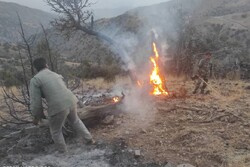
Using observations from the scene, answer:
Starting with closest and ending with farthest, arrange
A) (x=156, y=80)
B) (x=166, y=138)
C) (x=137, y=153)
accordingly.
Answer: (x=137, y=153)
(x=166, y=138)
(x=156, y=80)

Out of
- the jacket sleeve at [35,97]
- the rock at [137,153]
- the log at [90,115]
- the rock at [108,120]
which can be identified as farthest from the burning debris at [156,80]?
the jacket sleeve at [35,97]

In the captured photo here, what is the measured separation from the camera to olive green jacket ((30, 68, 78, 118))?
6.06 meters

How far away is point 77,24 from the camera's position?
12078mm

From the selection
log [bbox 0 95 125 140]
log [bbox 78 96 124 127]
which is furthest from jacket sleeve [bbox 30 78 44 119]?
log [bbox 78 96 124 127]

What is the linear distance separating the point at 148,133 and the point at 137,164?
1.47 meters

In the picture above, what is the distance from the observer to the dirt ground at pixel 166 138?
19.9 ft

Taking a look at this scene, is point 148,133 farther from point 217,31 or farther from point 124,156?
point 217,31

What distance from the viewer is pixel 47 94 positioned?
6.12m

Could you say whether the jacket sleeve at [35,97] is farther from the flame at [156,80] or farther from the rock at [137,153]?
the flame at [156,80]

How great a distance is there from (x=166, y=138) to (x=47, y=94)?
265 centimetres

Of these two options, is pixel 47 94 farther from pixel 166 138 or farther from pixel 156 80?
pixel 156 80

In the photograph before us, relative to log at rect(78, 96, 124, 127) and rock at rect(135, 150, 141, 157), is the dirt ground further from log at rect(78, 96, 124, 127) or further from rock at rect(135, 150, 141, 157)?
log at rect(78, 96, 124, 127)

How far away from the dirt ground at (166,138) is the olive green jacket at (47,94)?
38.1 inches

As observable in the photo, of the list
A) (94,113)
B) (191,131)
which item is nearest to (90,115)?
(94,113)
